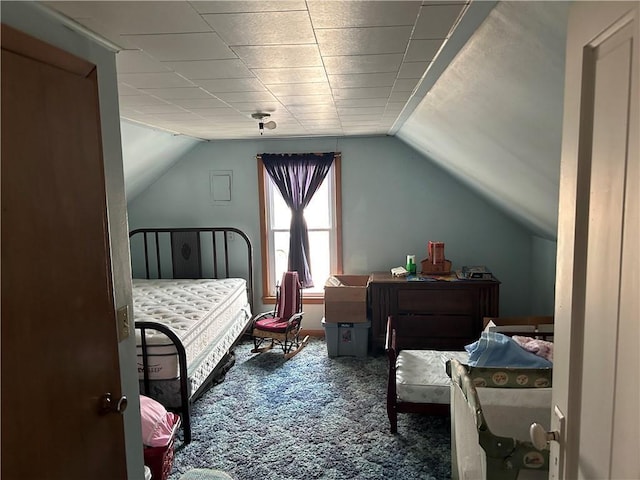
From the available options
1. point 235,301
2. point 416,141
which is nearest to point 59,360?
point 235,301

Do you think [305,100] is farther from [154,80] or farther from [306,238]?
[306,238]

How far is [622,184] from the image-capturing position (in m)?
0.75

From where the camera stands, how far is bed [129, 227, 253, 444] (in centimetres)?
289

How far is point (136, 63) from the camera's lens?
1863mm

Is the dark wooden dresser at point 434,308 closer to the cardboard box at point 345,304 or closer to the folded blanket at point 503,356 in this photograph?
the cardboard box at point 345,304

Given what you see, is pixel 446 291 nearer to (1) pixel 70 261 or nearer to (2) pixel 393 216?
(2) pixel 393 216

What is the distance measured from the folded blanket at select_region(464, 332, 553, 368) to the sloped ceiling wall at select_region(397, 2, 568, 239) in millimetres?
792

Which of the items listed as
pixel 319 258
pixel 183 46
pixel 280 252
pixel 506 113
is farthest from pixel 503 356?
pixel 280 252

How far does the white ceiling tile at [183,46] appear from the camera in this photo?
1.55 m

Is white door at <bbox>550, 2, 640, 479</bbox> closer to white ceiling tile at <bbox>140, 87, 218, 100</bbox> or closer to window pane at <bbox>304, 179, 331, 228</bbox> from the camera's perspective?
white ceiling tile at <bbox>140, 87, 218, 100</bbox>

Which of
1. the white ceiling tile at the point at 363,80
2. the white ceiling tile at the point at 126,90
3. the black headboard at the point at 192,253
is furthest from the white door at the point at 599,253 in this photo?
the black headboard at the point at 192,253

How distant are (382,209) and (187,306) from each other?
86.0 inches

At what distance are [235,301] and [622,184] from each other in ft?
12.4

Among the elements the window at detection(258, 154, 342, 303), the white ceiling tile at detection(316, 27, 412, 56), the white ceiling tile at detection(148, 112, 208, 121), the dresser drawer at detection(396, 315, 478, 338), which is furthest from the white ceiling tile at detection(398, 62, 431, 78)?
the window at detection(258, 154, 342, 303)
